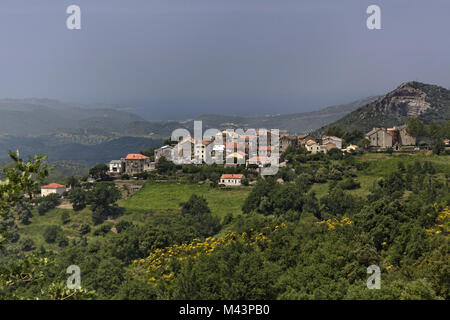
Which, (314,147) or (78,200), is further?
(314,147)

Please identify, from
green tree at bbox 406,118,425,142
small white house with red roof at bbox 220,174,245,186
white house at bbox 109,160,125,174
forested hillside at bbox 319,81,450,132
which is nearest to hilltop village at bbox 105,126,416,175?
white house at bbox 109,160,125,174

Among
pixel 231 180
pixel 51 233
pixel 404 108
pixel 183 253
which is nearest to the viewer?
pixel 183 253

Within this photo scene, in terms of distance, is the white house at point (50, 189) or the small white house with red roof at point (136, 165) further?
the small white house with red roof at point (136, 165)

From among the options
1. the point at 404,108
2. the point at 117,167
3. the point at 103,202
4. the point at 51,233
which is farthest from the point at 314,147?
the point at 404,108

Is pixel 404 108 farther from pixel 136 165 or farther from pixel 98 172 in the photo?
pixel 98 172

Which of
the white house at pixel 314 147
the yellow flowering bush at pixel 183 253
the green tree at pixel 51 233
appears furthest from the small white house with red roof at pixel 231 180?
the yellow flowering bush at pixel 183 253

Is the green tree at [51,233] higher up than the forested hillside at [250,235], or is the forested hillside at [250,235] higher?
the forested hillside at [250,235]

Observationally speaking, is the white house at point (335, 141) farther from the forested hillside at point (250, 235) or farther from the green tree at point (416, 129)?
the green tree at point (416, 129)

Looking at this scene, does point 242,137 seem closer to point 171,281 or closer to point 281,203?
point 281,203

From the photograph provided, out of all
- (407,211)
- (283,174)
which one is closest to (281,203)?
(283,174)

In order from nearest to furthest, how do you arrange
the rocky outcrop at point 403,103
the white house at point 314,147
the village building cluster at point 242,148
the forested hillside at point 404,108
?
the village building cluster at point 242,148 < the white house at point 314,147 < the forested hillside at point 404,108 < the rocky outcrop at point 403,103

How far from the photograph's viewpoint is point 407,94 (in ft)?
237

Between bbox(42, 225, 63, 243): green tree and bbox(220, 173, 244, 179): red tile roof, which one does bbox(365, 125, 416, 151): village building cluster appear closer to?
bbox(220, 173, 244, 179): red tile roof
